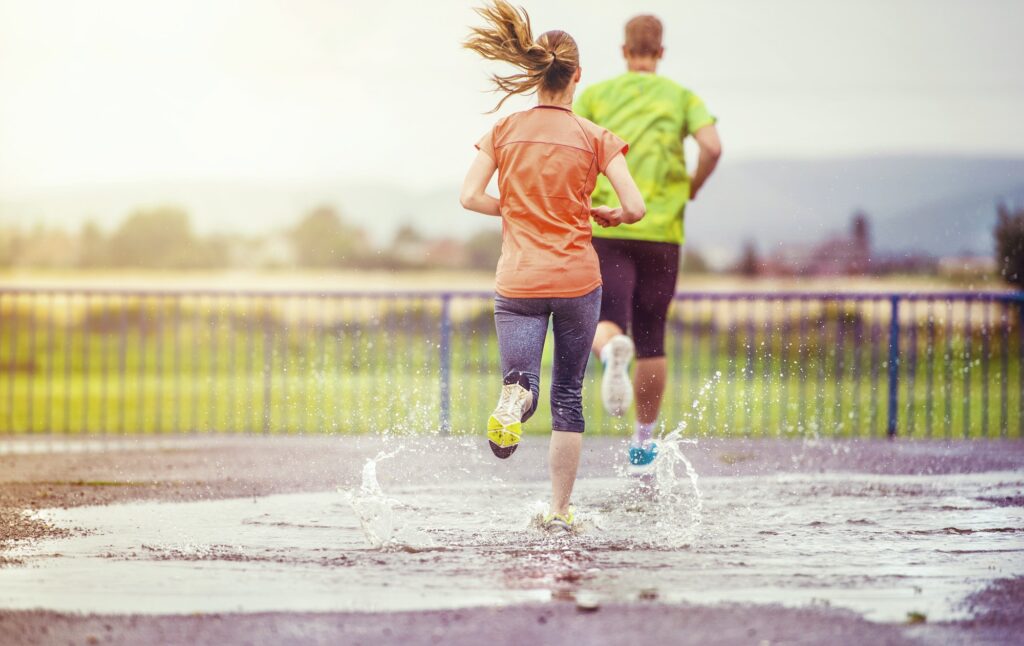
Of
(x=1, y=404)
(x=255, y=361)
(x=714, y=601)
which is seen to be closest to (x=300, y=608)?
(x=714, y=601)

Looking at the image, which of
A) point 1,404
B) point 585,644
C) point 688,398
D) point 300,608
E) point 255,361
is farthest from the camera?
point 1,404

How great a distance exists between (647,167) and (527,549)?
279cm

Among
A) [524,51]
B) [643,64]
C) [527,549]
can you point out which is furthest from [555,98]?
[643,64]

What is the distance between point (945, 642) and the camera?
4.30 m

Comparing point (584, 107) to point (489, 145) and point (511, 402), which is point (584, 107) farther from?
point (511, 402)

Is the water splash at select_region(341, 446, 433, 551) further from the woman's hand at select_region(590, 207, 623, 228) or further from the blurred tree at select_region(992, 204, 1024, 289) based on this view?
the blurred tree at select_region(992, 204, 1024, 289)

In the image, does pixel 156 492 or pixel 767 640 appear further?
pixel 156 492

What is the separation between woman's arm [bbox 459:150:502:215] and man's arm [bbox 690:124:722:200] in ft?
7.40

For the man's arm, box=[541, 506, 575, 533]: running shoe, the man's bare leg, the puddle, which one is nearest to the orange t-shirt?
box=[541, 506, 575, 533]: running shoe

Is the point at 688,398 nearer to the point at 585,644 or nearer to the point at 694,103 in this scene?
the point at 694,103

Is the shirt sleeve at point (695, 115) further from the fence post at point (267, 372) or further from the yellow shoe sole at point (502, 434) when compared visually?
the fence post at point (267, 372)

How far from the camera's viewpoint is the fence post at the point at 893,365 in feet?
37.7

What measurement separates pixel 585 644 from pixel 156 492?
170 inches

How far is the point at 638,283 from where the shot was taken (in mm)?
7898
